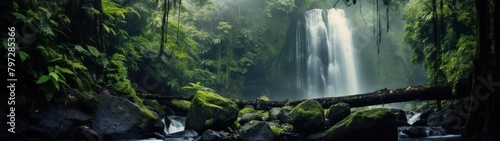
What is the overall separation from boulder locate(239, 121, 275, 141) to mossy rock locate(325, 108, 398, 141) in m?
1.29

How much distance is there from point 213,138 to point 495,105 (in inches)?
216

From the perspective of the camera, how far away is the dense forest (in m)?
5.75

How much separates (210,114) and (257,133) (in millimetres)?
1466

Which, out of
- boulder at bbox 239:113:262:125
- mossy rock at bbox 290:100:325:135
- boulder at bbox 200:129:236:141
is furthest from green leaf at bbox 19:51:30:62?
mossy rock at bbox 290:100:325:135

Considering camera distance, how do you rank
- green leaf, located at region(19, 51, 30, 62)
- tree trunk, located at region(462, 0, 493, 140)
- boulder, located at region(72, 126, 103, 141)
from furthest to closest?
boulder, located at region(72, 126, 103, 141), green leaf, located at region(19, 51, 30, 62), tree trunk, located at region(462, 0, 493, 140)

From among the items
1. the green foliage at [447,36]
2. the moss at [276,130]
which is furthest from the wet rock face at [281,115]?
the green foliage at [447,36]

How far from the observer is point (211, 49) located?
23141 millimetres

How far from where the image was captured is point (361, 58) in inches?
1112

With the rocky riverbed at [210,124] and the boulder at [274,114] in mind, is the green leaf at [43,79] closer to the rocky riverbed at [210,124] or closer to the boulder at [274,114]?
the rocky riverbed at [210,124]

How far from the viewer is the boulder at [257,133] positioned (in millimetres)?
8133

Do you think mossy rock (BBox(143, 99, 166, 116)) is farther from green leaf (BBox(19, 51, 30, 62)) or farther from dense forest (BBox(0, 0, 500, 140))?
green leaf (BBox(19, 51, 30, 62))

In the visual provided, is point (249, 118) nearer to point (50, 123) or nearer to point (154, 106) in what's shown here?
point (154, 106)

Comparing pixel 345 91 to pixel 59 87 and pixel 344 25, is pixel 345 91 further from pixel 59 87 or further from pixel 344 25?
pixel 59 87

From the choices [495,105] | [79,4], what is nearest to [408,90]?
[495,105]
